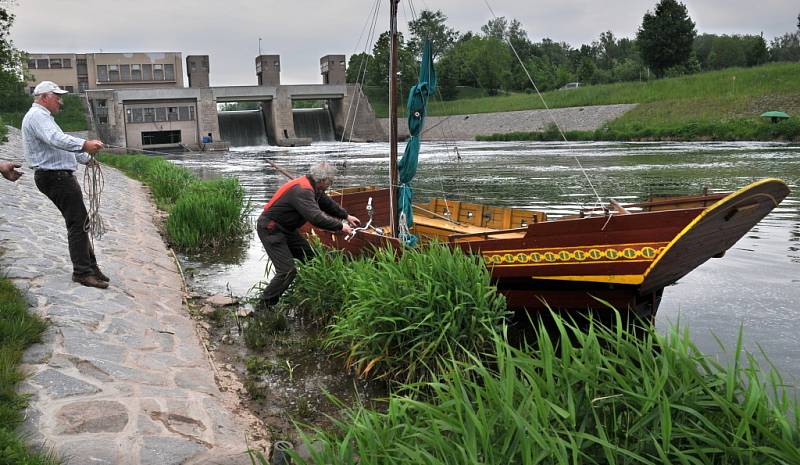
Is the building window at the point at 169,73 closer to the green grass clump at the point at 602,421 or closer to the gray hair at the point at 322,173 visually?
the gray hair at the point at 322,173

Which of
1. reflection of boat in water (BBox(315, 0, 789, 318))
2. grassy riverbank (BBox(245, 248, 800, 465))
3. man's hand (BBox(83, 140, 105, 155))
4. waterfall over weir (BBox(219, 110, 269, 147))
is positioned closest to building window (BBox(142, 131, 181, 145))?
waterfall over weir (BBox(219, 110, 269, 147))

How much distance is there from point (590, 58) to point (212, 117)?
185 ft

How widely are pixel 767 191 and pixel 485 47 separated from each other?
90845mm

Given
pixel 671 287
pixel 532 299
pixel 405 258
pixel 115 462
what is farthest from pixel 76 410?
pixel 671 287

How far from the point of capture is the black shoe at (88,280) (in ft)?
25.0

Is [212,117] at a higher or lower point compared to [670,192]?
higher

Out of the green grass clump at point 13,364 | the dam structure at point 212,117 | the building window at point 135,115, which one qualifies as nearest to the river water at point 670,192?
the green grass clump at point 13,364

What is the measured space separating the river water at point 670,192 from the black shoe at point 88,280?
2632 mm

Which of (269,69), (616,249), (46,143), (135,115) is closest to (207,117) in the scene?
(135,115)

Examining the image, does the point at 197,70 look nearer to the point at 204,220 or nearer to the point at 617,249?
the point at 204,220

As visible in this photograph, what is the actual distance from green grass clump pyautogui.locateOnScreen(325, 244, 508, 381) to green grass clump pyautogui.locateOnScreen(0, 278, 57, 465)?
2.66 meters

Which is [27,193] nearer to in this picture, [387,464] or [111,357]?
[111,357]

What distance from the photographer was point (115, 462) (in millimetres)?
4188

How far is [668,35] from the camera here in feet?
238
